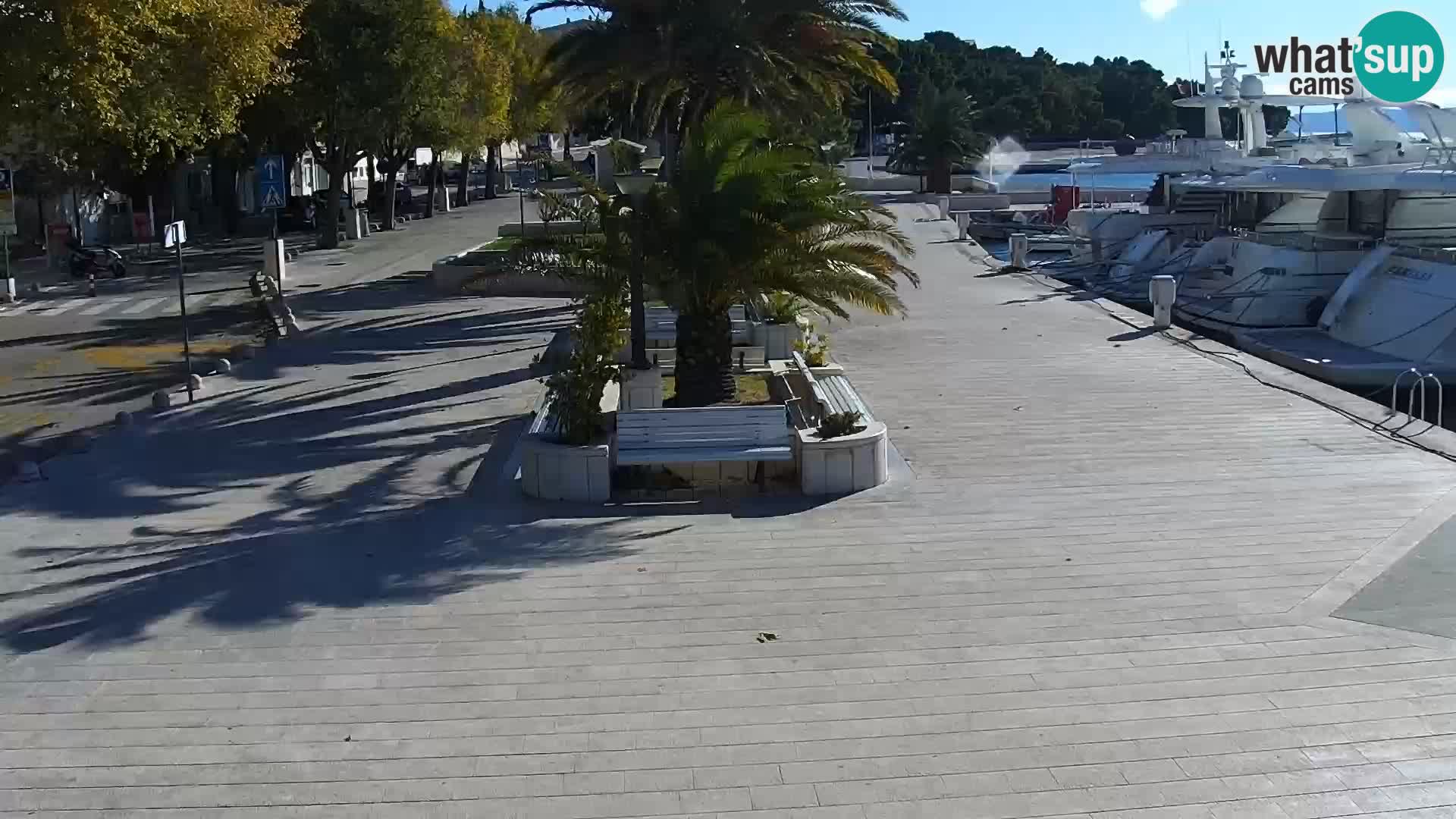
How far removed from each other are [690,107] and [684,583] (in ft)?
46.9

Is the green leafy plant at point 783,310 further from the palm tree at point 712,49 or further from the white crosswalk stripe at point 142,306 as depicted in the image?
the white crosswalk stripe at point 142,306

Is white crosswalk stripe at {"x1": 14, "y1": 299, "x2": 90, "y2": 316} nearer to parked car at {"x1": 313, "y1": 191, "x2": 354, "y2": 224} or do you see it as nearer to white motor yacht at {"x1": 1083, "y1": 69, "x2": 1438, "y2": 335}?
parked car at {"x1": 313, "y1": 191, "x2": 354, "y2": 224}

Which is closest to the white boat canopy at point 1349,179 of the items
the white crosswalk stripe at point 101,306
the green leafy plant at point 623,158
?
the green leafy plant at point 623,158

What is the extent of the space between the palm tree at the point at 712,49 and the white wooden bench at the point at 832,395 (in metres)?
6.09

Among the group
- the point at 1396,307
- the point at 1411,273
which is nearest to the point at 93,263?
the point at 1396,307

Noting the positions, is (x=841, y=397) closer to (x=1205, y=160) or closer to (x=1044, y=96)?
(x=1205, y=160)

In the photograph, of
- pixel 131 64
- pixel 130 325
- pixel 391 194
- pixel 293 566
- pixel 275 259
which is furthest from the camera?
pixel 391 194

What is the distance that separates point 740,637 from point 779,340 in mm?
9399

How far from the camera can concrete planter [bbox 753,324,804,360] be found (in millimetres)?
16516

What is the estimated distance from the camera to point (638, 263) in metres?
11.4

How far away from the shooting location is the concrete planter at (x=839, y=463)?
10312 mm

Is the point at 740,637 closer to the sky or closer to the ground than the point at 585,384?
closer to the ground

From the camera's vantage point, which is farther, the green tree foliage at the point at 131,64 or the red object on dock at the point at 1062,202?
the red object on dock at the point at 1062,202

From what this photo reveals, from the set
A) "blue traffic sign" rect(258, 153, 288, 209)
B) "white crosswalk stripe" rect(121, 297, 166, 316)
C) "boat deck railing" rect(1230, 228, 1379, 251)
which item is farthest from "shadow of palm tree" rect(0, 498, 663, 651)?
"boat deck railing" rect(1230, 228, 1379, 251)
